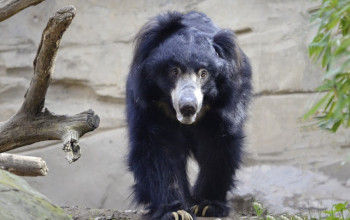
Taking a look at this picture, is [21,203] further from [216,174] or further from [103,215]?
[216,174]

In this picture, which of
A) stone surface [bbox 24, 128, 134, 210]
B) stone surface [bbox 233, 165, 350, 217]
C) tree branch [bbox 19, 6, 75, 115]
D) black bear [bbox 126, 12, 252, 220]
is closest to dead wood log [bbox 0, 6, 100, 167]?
A: tree branch [bbox 19, 6, 75, 115]

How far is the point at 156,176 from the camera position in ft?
13.8

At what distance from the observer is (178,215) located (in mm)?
4016

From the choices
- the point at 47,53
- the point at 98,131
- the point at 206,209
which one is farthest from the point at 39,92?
the point at 98,131

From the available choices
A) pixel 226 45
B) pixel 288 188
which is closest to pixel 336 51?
pixel 226 45

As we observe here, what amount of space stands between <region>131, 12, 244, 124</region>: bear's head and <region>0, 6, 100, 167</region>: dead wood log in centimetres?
90

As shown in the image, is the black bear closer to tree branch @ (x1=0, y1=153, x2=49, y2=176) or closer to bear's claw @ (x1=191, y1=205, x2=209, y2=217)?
bear's claw @ (x1=191, y1=205, x2=209, y2=217)

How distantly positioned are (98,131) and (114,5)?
1372 mm

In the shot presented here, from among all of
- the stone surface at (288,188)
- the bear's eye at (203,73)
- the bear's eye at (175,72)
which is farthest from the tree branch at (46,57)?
the stone surface at (288,188)

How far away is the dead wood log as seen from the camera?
3166 millimetres

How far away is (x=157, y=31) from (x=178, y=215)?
1.21 m

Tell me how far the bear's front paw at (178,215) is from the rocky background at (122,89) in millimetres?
2758

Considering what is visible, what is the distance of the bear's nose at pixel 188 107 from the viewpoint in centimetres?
391

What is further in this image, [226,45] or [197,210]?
[197,210]
